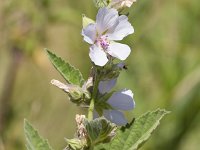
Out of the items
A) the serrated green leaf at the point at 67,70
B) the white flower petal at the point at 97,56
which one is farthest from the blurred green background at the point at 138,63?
the white flower petal at the point at 97,56

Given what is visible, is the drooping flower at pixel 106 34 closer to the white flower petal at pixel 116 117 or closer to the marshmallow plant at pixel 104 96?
the marshmallow plant at pixel 104 96

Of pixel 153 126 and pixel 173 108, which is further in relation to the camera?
pixel 173 108

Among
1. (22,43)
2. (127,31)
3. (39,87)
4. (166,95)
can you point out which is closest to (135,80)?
(166,95)

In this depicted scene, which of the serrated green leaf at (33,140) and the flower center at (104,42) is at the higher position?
the flower center at (104,42)

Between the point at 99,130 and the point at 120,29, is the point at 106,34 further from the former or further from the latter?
the point at 99,130

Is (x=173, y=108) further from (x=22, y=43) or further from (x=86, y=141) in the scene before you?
(x=86, y=141)

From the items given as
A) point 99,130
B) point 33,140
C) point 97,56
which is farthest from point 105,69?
point 33,140
